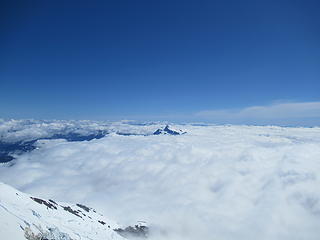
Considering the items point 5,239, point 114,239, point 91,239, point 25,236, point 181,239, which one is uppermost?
point 5,239

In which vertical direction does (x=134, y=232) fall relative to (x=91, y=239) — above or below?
below

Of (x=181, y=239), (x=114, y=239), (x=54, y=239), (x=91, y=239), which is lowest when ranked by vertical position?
(x=181, y=239)

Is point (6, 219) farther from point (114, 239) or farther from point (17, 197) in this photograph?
point (114, 239)

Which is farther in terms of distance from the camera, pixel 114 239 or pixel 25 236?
pixel 114 239

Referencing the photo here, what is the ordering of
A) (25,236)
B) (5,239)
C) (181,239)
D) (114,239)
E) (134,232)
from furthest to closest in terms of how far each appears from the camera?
(181,239)
(134,232)
(114,239)
(25,236)
(5,239)

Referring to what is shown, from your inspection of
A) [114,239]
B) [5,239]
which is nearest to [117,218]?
[114,239]

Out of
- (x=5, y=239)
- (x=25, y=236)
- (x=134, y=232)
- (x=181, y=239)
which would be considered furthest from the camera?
(x=181, y=239)

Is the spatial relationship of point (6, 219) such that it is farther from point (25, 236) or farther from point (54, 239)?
point (54, 239)

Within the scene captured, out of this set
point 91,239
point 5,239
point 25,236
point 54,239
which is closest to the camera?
point 5,239

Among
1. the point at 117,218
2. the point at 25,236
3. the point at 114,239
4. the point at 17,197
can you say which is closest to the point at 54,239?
the point at 25,236
